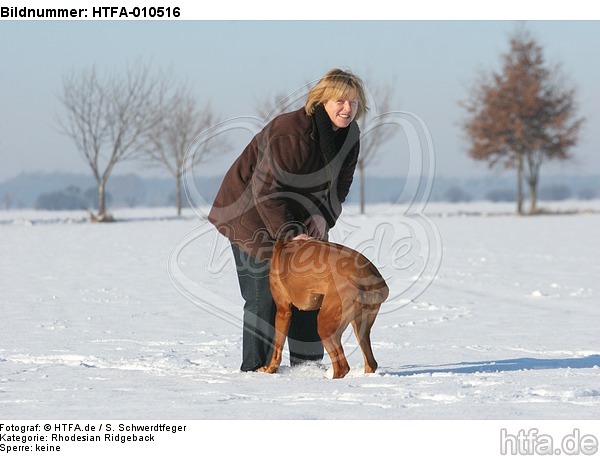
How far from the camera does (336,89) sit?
197 inches

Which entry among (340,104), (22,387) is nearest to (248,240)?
(340,104)

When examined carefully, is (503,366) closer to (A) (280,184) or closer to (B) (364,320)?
(B) (364,320)

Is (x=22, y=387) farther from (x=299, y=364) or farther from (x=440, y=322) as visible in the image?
(x=440, y=322)

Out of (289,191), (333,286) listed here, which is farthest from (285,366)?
(289,191)

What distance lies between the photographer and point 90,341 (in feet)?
22.5

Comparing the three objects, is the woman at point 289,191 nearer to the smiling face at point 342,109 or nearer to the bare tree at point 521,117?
the smiling face at point 342,109

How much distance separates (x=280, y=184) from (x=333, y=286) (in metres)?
0.75

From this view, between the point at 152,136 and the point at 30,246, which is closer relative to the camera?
the point at 30,246

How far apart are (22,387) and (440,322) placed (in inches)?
182

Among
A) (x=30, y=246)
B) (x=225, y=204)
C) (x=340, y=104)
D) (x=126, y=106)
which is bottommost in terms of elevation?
(x=30, y=246)

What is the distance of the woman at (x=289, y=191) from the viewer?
505cm

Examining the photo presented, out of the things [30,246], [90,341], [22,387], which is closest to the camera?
[22,387]

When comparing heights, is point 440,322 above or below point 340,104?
below

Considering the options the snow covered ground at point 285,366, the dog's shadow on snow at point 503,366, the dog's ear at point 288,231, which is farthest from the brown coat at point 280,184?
the dog's shadow on snow at point 503,366
